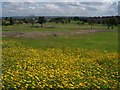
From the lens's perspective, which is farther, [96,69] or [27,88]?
[96,69]

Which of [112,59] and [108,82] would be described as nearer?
[108,82]

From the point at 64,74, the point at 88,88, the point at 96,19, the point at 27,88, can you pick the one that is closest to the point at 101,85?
the point at 88,88

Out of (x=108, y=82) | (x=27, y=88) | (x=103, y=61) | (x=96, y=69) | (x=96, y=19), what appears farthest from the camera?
(x=96, y=19)

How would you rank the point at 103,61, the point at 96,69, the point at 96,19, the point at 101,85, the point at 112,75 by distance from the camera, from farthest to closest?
the point at 96,19 < the point at 103,61 < the point at 96,69 < the point at 112,75 < the point at 101,85

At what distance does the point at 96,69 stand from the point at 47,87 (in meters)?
4.22

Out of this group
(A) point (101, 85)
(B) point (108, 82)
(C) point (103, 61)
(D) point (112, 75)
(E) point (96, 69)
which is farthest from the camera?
(C) point (103, 61)

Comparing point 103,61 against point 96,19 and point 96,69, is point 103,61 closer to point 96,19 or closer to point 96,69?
point 96,69

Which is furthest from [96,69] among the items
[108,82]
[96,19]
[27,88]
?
[96,19]

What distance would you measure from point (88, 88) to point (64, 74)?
1.49 m

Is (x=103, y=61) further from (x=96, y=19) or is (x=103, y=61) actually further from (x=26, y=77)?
(x=96, y=19)

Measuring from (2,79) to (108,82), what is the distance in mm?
3625

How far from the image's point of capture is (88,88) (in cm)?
922

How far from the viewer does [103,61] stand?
48.4 ft

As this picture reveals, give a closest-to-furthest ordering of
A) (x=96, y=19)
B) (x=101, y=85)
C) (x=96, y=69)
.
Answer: (x=101, y=85) < (x=96, y=69) < (x=96, y=19)
